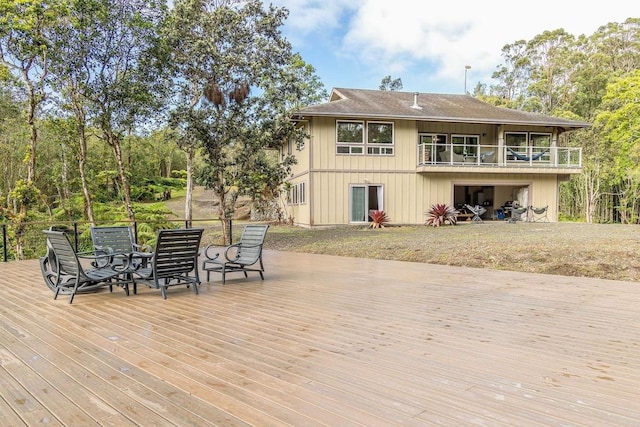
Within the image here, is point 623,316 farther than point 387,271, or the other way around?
point 387,271

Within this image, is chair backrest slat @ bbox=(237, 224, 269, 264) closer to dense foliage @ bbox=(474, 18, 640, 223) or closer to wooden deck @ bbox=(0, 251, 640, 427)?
wooden deck @ bbox=(0, 251, 640, 427)

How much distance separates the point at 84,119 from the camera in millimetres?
13406

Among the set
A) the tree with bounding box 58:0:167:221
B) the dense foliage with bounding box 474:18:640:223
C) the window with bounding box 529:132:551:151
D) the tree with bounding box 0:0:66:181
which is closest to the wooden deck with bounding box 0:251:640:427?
Answer: the tree with bounding box 58:0:167:221

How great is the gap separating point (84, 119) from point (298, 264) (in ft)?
33.1

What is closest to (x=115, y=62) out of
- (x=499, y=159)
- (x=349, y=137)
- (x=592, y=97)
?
(x=349, y=137)

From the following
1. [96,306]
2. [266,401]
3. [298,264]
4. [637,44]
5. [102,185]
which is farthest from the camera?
[637,44]

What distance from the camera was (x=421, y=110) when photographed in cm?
1802

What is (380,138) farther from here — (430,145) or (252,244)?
(252,244)

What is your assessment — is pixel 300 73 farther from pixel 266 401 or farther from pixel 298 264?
pixel 266 401

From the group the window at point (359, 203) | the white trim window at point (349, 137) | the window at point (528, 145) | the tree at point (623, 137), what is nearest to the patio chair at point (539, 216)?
the window at point (528, 145)

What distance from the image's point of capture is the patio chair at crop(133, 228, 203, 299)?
464cm

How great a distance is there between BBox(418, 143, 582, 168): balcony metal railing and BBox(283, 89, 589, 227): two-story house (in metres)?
0.04

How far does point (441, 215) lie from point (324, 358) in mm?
14717

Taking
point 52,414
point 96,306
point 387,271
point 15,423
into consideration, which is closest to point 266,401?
point 52,414
